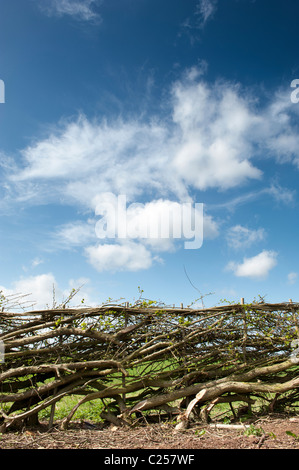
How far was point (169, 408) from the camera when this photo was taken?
6.33 meters

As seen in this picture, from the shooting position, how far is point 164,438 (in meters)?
5.01

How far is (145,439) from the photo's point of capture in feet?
16.4

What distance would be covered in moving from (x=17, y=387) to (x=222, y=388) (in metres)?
3.76

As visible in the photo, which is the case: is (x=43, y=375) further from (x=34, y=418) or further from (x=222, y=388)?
(x=222, y=388)

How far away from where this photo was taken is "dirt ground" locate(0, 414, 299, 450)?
4.53 metres

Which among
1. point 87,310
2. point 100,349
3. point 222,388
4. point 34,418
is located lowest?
point 34,418

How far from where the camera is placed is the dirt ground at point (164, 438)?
453cm

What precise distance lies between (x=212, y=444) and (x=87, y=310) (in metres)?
3.12

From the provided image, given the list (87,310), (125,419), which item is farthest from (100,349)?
(125,419)

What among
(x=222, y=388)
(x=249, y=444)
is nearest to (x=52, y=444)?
(x=249, y=444)

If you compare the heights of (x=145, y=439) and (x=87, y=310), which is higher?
(x=87, y=310)
